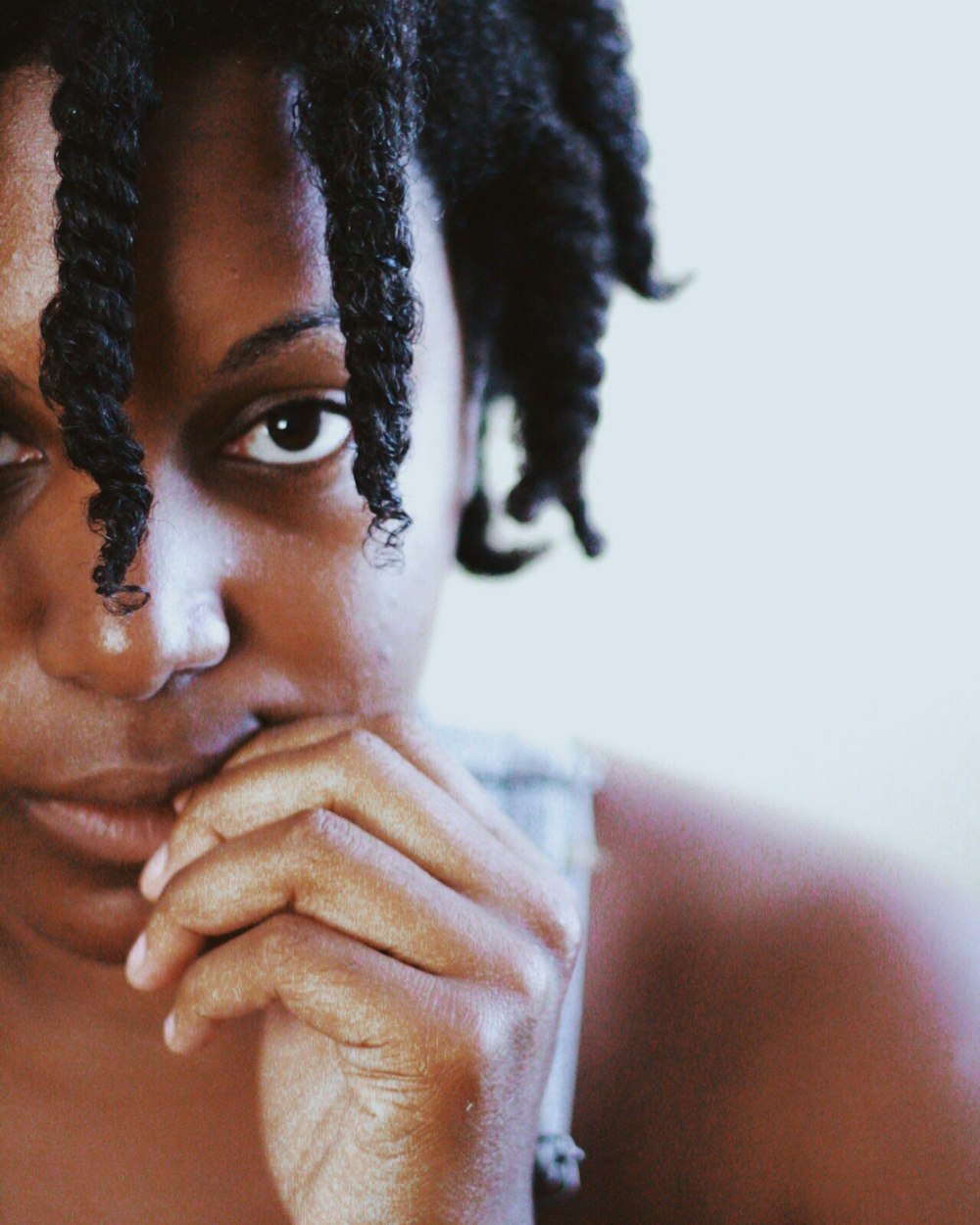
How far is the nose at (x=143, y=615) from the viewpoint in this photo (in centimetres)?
71

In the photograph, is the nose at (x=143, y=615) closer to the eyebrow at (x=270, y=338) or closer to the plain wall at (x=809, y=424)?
the eyebrow at (x=270, y=338)

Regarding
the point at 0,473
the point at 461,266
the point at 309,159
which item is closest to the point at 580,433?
the point at 461,266

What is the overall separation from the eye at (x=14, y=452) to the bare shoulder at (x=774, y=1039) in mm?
657

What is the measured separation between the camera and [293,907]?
73 cm

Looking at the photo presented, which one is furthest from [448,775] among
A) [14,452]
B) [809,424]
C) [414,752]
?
[809,424]

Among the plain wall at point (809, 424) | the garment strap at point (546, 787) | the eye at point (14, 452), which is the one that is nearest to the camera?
the eye at point (14, 452)

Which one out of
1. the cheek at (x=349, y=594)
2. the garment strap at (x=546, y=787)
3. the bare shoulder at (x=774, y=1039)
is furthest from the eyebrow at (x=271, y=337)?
the bare shoulder at (x=774, y=1039)

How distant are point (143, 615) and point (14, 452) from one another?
183mm

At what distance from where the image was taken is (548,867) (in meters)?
0.79

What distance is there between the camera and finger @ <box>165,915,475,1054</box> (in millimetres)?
680

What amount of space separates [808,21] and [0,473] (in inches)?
42.4

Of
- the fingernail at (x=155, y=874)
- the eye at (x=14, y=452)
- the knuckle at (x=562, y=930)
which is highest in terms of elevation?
the eye at (x=14, y=452)

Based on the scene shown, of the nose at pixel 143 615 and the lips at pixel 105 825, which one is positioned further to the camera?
the lips at pixel 105 825

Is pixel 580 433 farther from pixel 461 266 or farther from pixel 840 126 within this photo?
pixel 840 126
